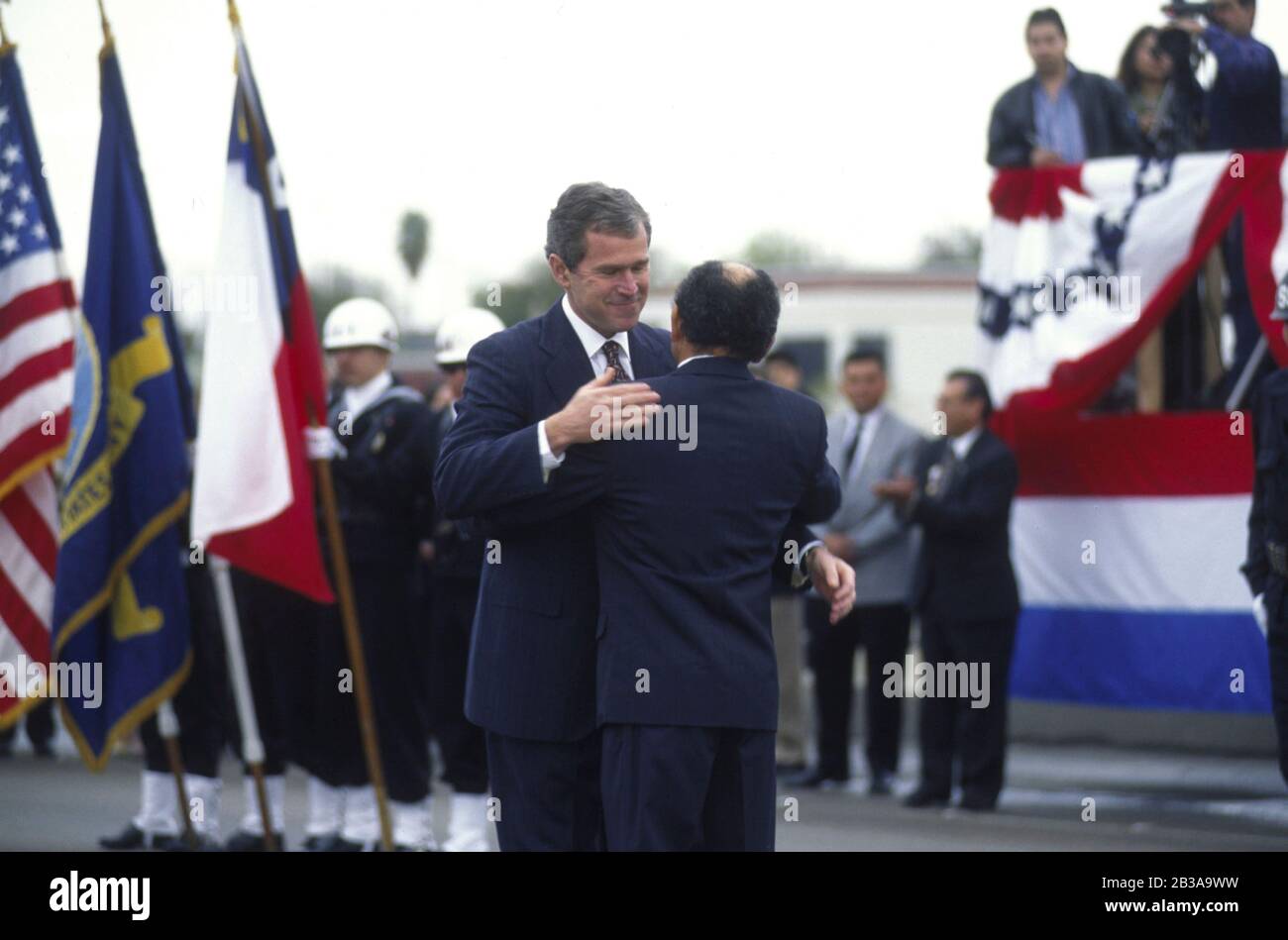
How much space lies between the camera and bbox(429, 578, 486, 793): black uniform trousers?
28.3 ft

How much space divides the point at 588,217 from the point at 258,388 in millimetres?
3753

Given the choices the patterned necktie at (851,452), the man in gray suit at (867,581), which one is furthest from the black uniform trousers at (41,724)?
the patterned necktie at (851,452)

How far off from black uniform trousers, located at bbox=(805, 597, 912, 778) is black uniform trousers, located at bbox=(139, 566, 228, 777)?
3.65 m

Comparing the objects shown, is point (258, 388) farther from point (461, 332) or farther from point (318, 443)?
point (461, 332)

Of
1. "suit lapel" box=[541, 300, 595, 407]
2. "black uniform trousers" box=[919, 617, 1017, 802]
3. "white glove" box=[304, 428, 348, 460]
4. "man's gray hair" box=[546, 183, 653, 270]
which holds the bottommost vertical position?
"black uniform trousers" box=[919, 617, 1017, 802]

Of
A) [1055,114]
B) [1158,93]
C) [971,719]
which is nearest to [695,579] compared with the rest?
[971,719]

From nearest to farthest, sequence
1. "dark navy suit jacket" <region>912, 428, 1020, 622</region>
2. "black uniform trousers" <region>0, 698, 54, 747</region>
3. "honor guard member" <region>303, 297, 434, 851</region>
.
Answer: "honor guard member" <region>303, 297, 434, 851</region>
"dark navy suit jacket" <region>912, 428, 1020, 622</region>
"black uniform trousers" <region>0, 698, 54, 747</region>

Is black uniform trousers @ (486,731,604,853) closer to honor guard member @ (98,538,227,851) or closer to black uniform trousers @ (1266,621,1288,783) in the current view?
black uniform trousers @ (1266,621,1288,783)

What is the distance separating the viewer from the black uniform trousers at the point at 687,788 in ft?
16.0

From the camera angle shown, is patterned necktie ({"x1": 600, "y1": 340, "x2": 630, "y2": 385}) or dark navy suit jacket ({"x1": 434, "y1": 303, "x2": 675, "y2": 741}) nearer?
dark navy suit jacket ({"x1": 434, "y1": 303, "x2": 675, "y2": 741})

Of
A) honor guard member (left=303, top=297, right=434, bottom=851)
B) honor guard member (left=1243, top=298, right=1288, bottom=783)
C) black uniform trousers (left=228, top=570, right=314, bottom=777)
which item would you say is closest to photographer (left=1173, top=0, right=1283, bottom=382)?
honor guard member (left=1243, top=298, right=1288, bottom=783)

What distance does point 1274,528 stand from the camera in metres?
7.36

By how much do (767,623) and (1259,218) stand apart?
6126mm
